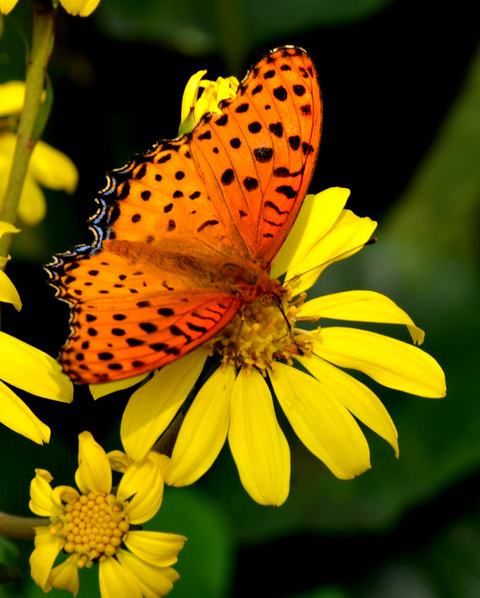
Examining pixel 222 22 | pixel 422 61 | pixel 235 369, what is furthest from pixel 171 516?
pixel 422 61

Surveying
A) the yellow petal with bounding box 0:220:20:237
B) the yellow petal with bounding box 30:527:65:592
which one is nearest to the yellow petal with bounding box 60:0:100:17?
the yellow petal with bounding box 0:220:20:237

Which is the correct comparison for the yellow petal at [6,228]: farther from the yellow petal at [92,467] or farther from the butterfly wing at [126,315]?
the yellow petal at [92,467]

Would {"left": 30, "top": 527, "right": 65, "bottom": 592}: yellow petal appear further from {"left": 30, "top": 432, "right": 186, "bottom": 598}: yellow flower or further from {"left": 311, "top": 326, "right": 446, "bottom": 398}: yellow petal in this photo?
{"left": 311, "top": 326, "right": 446, "bottom": 398}: yellow petal

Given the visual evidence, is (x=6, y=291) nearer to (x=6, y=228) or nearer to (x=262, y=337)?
(x=6, y=228)

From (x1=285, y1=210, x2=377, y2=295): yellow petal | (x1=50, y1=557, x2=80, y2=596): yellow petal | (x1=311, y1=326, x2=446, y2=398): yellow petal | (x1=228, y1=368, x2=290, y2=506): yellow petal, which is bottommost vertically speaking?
(x1=50, y1=557, x2=80, y2=596): yellow petal

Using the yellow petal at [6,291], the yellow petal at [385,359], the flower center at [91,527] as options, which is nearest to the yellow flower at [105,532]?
the flower center at [91,527]

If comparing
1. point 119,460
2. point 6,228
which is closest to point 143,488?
point 119,460

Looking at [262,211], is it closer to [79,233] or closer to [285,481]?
[285,481]
